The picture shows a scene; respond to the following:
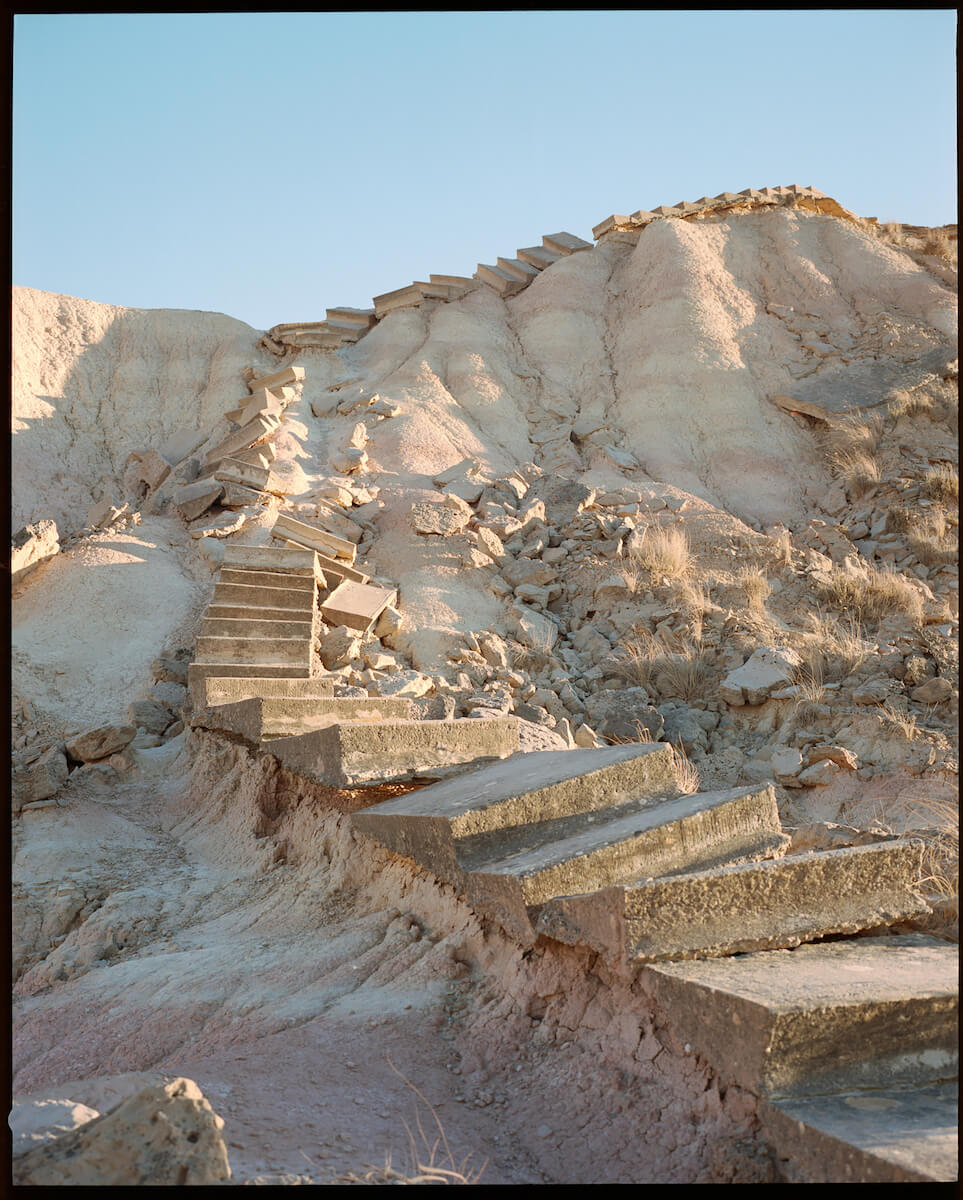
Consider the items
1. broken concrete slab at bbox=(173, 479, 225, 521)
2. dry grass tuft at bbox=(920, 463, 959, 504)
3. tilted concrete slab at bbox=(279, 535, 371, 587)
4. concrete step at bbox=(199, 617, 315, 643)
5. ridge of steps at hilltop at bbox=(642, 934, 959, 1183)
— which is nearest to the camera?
ridge of steps at hilltop at bbox=(642, 934, 959, 1183)

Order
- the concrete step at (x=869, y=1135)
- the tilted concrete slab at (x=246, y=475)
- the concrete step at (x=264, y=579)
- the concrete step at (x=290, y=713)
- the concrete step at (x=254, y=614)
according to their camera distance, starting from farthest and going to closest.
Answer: the tilted concrete slab at (x=246, y=475) → the concrete step at (x=264, y=579) → the concrete step at (x=254, y=614) → the concrete step at (x=290, y=713) → the concrete step at (x=869, y=1135)

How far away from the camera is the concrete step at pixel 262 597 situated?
20.7ft

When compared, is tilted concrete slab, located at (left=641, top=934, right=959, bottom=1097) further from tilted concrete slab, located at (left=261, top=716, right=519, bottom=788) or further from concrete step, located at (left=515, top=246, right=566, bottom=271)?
concrete step, located at (left=515, top=246, right=566, bottom=271)

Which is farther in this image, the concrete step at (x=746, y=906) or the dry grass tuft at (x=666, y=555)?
the dry grass tuft at (x=666, y=555)

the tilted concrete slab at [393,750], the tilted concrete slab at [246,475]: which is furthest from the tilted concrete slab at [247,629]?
the tilted concrete slab at [246,475]

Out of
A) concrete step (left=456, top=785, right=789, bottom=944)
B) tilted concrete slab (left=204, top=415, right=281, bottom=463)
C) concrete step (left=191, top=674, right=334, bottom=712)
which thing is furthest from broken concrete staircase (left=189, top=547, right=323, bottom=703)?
concrete step (left=456, top=785, right=789, bottom=944)

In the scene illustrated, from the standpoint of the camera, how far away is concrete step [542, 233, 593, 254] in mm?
14500

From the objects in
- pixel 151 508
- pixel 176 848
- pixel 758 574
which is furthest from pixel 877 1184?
pixel 151 508

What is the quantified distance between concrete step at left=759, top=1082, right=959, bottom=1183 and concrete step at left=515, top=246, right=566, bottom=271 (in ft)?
46.3

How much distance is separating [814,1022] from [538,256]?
14.3 m

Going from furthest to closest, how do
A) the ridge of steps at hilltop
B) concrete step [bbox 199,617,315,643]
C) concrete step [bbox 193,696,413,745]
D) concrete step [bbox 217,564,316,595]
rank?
concrete step [bbox 217,564,316,595] → concrete step [bbox 199,617,315,643] → concrete step [bbox 193,696,413,745] → the ridge of steps at hilltop

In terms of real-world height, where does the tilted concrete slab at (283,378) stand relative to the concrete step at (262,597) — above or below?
above

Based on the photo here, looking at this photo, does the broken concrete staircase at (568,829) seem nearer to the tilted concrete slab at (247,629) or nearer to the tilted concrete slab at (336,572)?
the tilted concrete slab at (247,629)

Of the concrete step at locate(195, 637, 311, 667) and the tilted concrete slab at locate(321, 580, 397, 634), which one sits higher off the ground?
the tilted concrete slab at locate(321, 580, 397, 634)
